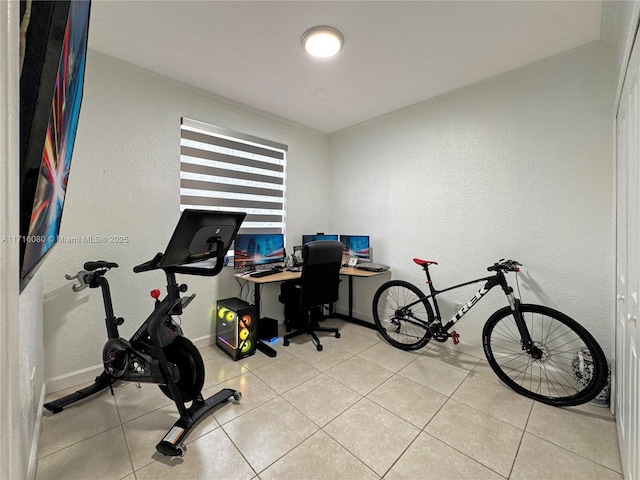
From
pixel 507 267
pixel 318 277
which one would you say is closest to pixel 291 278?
pixel 318 277

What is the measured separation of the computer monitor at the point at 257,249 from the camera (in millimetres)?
2859

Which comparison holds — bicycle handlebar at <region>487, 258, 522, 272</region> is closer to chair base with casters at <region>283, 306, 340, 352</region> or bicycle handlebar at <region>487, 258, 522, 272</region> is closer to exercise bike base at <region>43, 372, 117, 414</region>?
chair base with casters at <region>283, 306, 340, 352</region>

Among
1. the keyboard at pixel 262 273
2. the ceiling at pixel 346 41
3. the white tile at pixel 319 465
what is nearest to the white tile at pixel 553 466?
the white tile at pixel 319 465

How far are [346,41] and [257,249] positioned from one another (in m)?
2.14

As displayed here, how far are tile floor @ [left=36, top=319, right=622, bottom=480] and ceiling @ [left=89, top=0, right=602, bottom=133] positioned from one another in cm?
270

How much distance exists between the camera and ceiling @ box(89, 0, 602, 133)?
66.9 inches

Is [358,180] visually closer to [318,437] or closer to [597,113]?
[597,113]

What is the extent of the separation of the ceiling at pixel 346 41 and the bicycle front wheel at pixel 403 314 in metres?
2.13

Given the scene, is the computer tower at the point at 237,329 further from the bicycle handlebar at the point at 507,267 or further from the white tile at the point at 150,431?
the bicycle handlebar at the point at 507,267

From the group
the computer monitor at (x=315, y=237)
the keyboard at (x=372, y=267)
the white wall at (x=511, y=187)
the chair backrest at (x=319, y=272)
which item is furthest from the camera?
the computer monitor at (x=315, y=237)

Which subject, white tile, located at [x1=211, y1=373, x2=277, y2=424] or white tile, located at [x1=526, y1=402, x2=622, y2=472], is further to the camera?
white tile, located at [x1=211, y1=373, x2=277, y2=424]

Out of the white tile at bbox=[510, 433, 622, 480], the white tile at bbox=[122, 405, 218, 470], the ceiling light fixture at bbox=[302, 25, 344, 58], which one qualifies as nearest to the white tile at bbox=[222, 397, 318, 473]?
the white tile at bbox=[122, 405, 218, 470]

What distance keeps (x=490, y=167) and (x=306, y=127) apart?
7.73 feet

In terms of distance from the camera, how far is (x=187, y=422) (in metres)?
1.60
